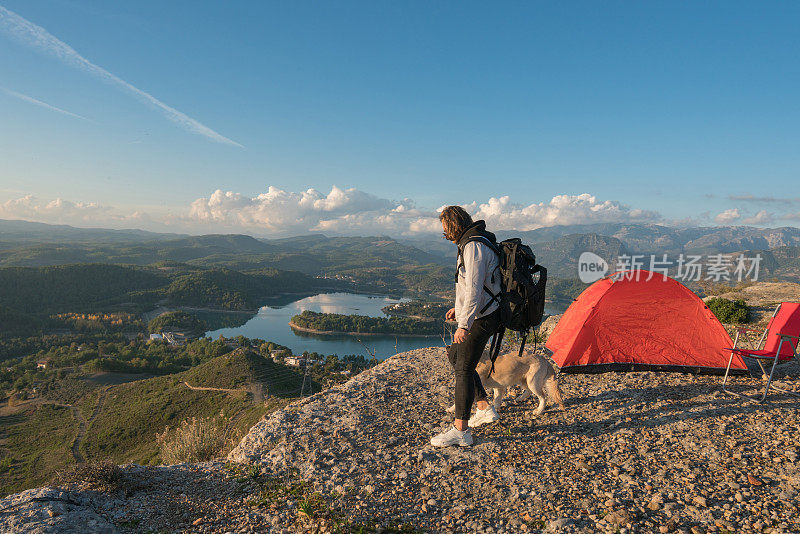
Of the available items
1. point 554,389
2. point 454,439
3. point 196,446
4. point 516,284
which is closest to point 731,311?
point 554,389

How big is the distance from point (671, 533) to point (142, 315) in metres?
128

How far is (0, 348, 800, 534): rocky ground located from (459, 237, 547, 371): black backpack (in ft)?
5.39

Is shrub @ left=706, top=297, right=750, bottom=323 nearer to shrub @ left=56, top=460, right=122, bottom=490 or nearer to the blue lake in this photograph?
shrub @ left=56, top=460, right=122, bottom=490

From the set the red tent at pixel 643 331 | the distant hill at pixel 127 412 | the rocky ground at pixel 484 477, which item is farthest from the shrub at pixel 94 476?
the distant hill at pixel 127 412

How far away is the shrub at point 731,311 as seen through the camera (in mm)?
11711

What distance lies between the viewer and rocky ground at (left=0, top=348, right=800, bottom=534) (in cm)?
310

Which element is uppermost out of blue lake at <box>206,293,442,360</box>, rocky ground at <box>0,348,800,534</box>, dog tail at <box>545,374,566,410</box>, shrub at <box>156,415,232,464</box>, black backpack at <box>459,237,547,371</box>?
black backpack at <box>459,237,547,371</box>

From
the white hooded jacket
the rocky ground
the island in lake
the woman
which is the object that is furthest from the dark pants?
the island in lake

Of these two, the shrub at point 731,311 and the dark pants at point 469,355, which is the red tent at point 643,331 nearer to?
the dark pants at point 469,355

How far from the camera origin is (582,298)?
25.6 ft

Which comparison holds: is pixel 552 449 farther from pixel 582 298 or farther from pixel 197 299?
pixel 197 299

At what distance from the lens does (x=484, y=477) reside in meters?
3.78

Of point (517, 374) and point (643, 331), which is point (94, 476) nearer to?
point (517, 374)

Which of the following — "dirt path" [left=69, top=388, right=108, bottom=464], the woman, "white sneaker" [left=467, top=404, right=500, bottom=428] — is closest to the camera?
the woman
